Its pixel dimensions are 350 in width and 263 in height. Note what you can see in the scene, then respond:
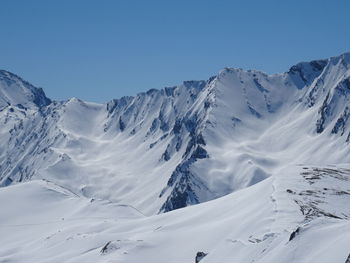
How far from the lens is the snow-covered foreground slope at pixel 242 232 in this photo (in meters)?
47.0

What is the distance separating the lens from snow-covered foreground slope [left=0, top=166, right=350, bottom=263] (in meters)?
47.0

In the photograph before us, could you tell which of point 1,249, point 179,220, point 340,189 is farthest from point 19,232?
point 340,189

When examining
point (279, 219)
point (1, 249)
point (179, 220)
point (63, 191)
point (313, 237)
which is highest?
point (63, 191)

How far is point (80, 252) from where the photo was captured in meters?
93.3

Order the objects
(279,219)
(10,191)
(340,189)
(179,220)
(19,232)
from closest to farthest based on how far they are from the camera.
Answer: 1. (279,219)
2. (340,189)
3. (179,220)
4. (19,232)
5. (10,191)

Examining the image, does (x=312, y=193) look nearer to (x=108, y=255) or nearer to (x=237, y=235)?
(x=237, y=235)

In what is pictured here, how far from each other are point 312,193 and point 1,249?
2713 inches

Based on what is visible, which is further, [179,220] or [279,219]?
[179,220]

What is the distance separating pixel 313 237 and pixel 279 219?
860 inches

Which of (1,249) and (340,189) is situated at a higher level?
(1,249)

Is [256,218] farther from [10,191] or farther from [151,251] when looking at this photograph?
[10,191]

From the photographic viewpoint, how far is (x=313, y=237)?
46.6 m

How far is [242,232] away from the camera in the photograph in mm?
70188

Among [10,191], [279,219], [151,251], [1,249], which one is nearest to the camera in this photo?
[279,219]
